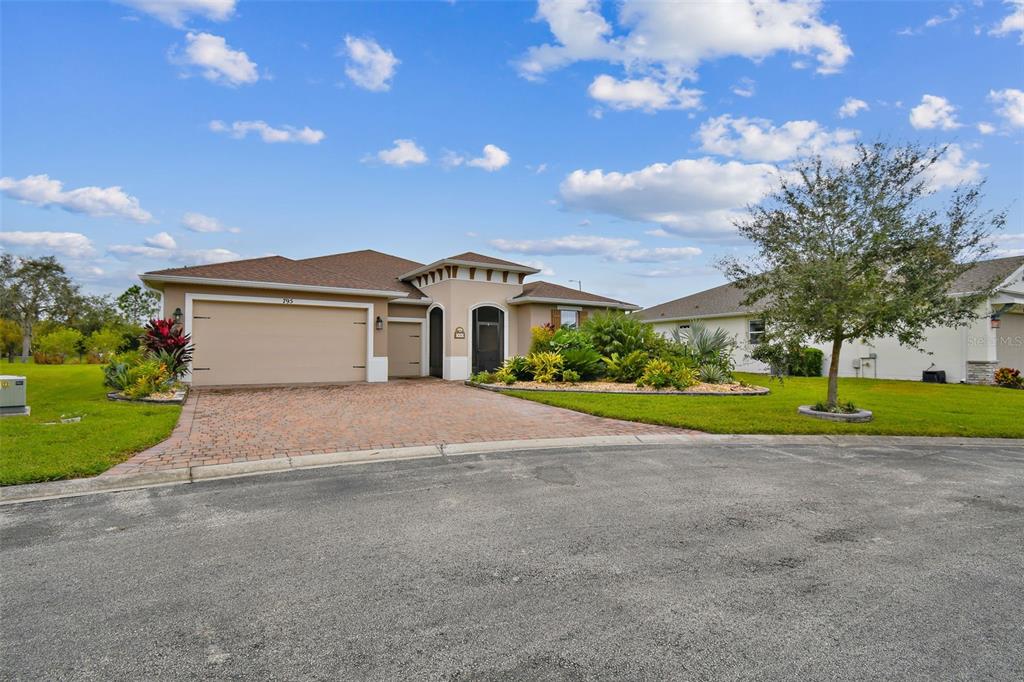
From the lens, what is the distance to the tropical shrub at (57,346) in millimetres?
28656

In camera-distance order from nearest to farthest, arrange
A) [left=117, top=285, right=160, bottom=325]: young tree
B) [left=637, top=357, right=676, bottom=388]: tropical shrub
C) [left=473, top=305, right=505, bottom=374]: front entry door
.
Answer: [left=637, top=357, right=676, bottom=388]: tropical shrub
[left=473, top=305, right=505, bottom=374]: front entry door
[left=117, top=285, right=160, bottom=325]: young tree

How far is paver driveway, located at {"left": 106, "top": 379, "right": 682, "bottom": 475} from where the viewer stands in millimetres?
6602

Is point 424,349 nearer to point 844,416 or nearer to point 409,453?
point 409,453

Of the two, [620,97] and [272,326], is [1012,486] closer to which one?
[620,97]

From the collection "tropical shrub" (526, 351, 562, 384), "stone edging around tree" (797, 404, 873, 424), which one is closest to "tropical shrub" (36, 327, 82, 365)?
"tropical shrub" (526, 351, 562, 384)

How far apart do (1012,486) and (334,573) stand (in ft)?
22.3

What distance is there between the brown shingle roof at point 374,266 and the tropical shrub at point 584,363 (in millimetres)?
6501

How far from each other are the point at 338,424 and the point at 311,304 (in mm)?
8276

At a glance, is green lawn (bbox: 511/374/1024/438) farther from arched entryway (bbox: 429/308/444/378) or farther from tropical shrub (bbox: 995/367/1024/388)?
arched entryway (bbox: 429/308/444/378)

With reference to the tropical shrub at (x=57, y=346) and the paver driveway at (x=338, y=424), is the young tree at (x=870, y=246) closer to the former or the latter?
the paver driveway at (x=338, y=424)

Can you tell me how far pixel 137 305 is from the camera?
3903cm

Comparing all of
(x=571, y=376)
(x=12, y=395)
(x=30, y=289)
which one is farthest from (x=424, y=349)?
(x=30, y=289)

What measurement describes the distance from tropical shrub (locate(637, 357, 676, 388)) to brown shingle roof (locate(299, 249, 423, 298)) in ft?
28.6

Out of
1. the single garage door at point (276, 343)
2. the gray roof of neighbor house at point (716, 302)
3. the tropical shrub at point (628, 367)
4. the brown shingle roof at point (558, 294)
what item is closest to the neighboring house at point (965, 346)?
the gray roof of neighbor house at point (716, 302)
